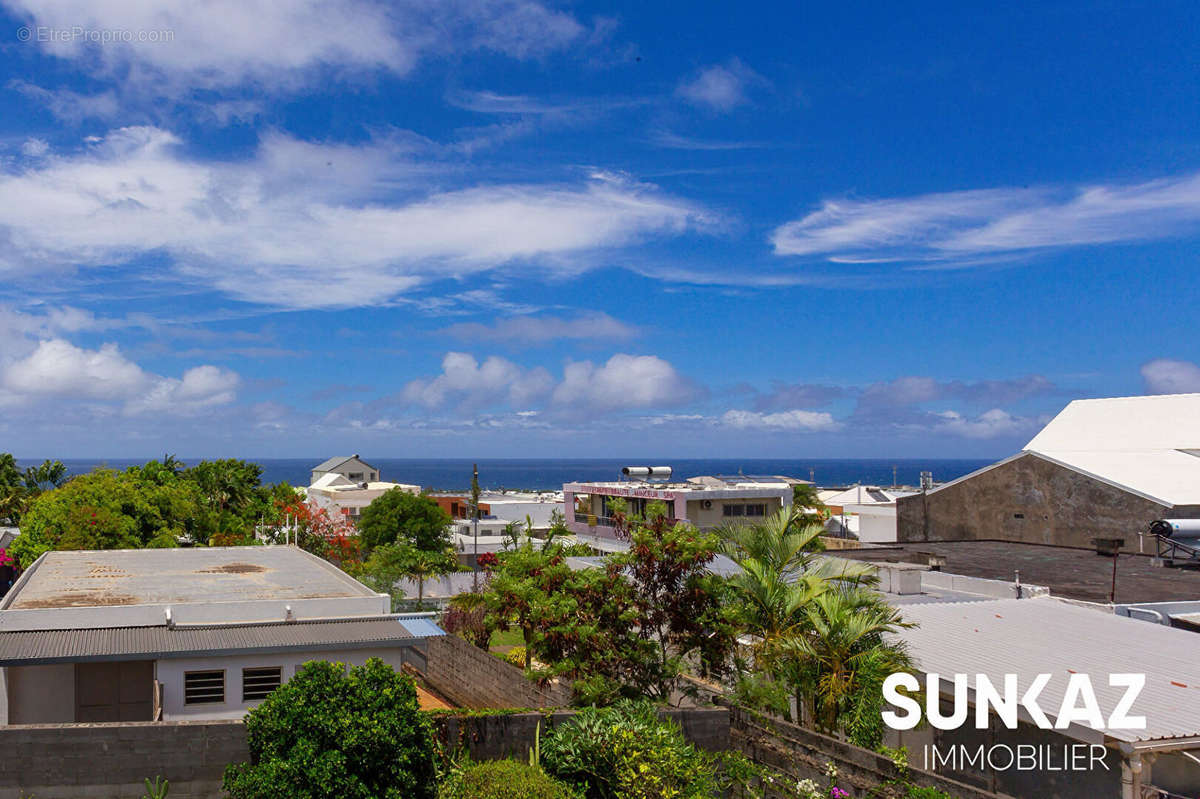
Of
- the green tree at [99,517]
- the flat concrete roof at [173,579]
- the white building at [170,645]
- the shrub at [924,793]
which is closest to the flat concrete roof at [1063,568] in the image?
the shrub at [924,793]

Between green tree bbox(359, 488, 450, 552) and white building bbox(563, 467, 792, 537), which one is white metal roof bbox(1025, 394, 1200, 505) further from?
green tree bbox(359, 488, 450, 552)

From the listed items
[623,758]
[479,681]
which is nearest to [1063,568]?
[479,681]

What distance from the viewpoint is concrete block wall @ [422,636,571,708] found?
62.9ft

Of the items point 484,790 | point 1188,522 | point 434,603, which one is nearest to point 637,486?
point 434,603

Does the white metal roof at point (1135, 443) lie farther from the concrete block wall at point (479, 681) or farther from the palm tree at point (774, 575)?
the concrete block wall at point (479, 681)

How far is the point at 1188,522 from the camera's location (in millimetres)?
32875

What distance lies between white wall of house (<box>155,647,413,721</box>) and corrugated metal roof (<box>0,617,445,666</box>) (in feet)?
0.99

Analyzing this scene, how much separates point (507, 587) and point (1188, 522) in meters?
26.1

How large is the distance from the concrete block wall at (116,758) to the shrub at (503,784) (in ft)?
9.64

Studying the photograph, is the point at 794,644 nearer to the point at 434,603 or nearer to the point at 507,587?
the point at 507,587

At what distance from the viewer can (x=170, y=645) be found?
17.2 meters

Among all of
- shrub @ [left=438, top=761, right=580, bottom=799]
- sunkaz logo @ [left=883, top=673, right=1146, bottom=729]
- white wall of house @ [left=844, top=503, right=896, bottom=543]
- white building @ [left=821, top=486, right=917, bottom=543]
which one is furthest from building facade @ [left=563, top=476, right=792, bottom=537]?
shrub @ [left=438, top=761, right=580, bottom=799]

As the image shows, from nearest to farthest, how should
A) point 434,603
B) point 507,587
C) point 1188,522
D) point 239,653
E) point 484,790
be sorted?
1. point 484,790
2. point 239,653
3. point 507,587
4. point 1188,522
5. point 434,603

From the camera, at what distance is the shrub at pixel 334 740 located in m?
12.1
